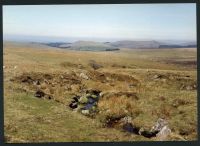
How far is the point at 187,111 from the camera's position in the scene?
7.12m

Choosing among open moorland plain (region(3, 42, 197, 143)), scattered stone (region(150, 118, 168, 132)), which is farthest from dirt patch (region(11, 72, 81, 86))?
scattered stone (region(150, 118, 168, 132))

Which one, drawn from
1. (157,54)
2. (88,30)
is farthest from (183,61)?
(88,30)

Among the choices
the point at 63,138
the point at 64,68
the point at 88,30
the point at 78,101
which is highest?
the point at 88,30

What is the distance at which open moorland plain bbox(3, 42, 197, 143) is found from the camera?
7.03 meters

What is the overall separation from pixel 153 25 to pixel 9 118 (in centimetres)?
245

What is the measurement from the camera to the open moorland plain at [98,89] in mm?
7031

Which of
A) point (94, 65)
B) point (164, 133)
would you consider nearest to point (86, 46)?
point (94, 65)

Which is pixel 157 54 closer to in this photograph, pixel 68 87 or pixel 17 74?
pixel 68 87

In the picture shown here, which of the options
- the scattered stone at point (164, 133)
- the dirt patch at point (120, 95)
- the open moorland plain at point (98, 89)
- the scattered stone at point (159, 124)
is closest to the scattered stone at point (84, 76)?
the open moorland plain at point (98, 89)

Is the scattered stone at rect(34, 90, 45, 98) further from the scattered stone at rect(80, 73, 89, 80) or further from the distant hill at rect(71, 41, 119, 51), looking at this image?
the distant hill at rect(71, 41, 119, 51)

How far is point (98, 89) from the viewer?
7199 millimetres

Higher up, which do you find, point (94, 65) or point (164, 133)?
point (94, 65)

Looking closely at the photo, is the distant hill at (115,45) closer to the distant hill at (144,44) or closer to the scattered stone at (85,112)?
the distant hill at (144,44)

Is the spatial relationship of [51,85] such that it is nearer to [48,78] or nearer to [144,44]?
[48,78]
